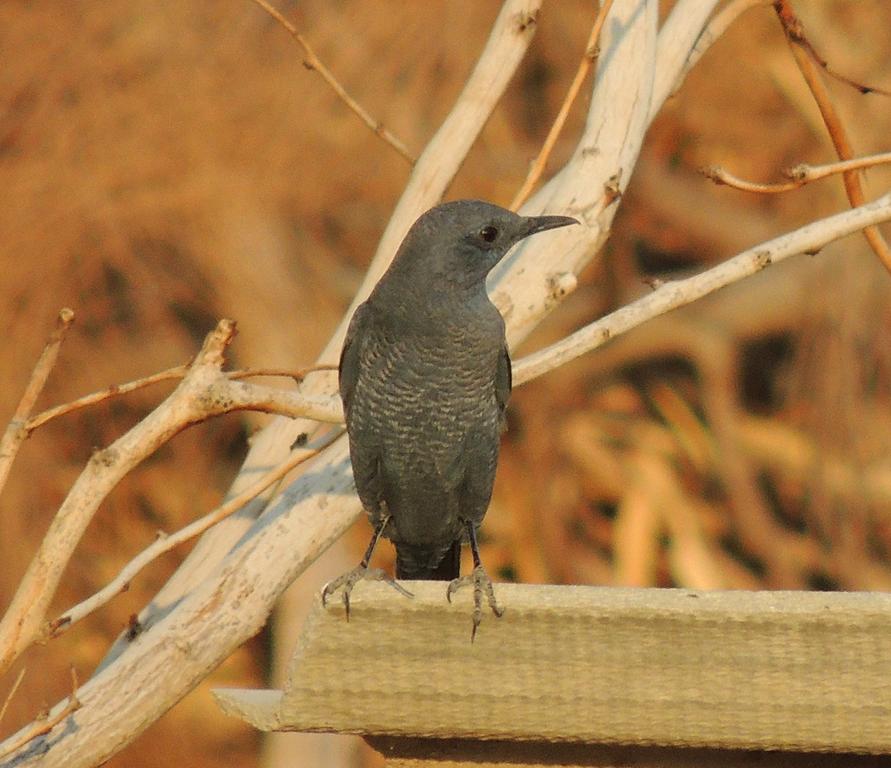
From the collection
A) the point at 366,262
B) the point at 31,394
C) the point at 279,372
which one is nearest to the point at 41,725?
the point at 31,394

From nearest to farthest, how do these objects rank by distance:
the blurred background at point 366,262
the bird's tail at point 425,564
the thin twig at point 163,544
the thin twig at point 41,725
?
the thin twig at point 41,725 < the thin twig at point 163,544 < the bird's tail at point 425,564 < the blurred background at point 366,262

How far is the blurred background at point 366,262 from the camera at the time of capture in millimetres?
4918

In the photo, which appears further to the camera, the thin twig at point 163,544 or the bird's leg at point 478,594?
the thin twig at point 163,544

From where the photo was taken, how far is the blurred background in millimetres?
4918

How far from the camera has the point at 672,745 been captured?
205 cm

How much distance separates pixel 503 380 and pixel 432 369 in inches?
6.4

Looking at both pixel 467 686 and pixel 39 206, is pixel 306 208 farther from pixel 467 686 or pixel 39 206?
pixel 467 686

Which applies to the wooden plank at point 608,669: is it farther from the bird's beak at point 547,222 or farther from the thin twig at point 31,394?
the bird's beak at point 547,222

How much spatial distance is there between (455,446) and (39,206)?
2.19 metres

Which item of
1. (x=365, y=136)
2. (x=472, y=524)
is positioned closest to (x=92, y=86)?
(x=365, y=136)

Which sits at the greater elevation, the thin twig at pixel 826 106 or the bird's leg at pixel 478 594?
the thin twig at pixel 826 106

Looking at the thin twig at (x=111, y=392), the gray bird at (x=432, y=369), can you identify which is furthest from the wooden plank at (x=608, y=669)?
the gray bird at (x=432, y=369)

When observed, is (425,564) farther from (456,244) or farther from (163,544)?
(163,544)

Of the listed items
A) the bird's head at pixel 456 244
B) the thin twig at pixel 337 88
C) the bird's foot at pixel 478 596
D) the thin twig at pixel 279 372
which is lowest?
the bird's foot at pixel 478 596
